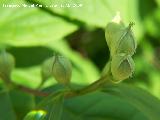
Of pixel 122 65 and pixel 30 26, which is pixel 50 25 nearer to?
pixel 30 26

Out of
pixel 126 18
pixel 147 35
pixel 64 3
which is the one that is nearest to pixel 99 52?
pixel 147 35

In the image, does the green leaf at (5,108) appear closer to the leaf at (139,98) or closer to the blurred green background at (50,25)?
the blurred green background at (50,25)

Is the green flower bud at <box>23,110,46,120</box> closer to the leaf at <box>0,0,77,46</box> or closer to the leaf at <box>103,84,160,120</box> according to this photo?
the leaf at <box>103,84,160,120</box>

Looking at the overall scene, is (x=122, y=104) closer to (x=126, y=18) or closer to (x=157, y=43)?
(x=126, y=18)

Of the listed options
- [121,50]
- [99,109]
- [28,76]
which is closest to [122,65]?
[121,50]

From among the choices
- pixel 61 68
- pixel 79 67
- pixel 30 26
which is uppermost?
pixel 61 68

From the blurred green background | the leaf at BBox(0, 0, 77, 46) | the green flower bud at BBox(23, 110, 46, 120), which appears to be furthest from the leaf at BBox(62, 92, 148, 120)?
the leaf at BBox(0, 0, 77, 46)
